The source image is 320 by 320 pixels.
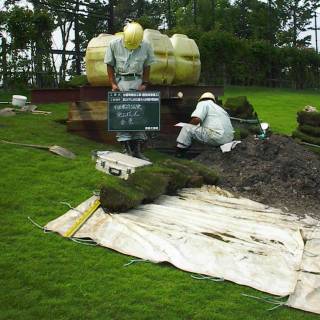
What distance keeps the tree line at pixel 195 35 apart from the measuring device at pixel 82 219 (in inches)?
450

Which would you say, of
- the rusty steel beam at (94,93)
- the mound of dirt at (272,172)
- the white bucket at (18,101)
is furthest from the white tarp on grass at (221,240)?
the white bucket at (18,101)

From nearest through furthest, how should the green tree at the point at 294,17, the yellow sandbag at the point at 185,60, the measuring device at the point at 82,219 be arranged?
the measuring device at the point at 82,219
the yellow sandbag at the point at 185,60
the green tree at the point at 294,17

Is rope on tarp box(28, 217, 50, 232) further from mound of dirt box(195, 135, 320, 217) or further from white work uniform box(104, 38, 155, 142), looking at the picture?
white work uniform box(104, 38, 155, 142)

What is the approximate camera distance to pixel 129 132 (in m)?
8.23

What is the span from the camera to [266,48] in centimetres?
3253

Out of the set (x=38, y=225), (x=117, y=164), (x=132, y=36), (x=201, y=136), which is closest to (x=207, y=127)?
(x=201, y=136)

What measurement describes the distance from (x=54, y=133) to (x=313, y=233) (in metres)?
5.25

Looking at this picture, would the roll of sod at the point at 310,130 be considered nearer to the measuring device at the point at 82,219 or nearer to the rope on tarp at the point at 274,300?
the measuring device at the point at 82,219

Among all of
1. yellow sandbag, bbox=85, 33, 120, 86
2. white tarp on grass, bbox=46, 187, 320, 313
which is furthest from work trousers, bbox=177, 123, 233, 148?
white tarp on grass, bbox=46, 187, 320, 313

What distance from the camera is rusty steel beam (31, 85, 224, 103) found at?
33.5 feet

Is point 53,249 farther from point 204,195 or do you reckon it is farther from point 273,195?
point 273,195

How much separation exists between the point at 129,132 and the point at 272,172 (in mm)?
2097

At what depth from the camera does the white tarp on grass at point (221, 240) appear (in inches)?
175

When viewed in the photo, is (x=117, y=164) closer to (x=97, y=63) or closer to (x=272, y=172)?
(x=272, y=172)
